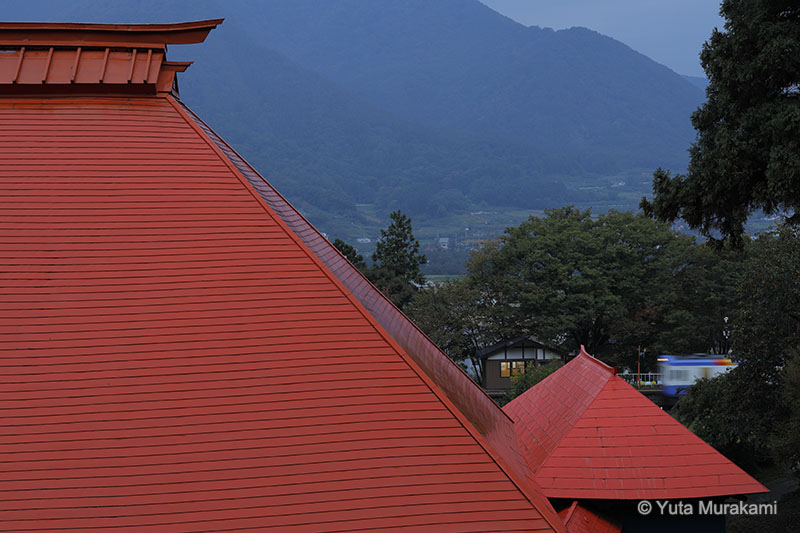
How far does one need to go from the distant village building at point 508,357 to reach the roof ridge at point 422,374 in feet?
109

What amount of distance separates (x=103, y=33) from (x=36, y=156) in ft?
6.31

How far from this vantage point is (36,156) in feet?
26.9

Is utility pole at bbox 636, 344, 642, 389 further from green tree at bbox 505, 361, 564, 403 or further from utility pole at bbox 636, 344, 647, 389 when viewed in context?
green tree at bbox 505, 361, 564, 403

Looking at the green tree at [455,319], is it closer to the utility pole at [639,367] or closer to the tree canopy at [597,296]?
the tree canopy at [597,296]

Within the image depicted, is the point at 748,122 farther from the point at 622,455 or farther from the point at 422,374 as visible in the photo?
the point at 422,374

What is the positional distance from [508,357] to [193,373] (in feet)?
115

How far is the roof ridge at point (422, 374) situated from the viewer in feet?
21.2

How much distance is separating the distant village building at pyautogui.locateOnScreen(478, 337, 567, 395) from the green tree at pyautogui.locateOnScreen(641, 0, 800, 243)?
2512cm

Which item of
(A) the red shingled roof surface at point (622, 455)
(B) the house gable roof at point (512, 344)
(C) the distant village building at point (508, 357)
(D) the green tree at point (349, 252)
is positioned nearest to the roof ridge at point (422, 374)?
(A) the red shingled roof surface at point (622, 455)

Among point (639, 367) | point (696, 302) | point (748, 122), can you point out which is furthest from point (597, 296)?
point (748, 122)

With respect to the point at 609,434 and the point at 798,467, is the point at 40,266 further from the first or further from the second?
the point at 798,467

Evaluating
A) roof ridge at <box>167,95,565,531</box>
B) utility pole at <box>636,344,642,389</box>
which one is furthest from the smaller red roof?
utility pole at <box>636,344,642,389</box>

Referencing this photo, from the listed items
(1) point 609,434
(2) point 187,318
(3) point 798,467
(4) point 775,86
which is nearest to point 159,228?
(2) point 187,318

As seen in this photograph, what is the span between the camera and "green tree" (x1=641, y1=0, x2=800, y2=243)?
12930 mm
